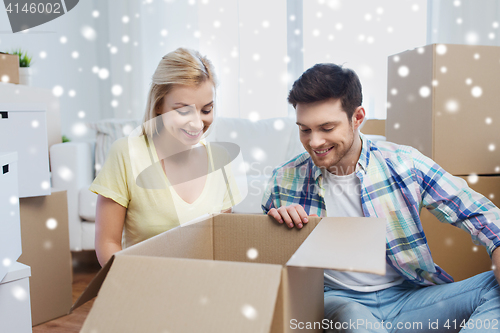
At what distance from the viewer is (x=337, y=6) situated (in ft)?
8.61

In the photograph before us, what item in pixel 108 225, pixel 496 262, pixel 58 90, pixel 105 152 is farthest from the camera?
pixel 58 90

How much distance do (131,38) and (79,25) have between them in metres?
0.34

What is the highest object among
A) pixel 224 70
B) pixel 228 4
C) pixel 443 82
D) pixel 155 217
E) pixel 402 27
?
pixel 228 4

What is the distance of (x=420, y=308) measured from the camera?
2.71 ft

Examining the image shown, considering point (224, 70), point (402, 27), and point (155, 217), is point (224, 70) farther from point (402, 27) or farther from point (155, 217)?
point (155, 217)

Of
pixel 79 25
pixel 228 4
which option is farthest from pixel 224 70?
pixel 79 25

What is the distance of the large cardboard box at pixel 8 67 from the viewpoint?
1.64 meters

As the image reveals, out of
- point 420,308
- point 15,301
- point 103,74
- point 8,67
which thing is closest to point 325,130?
point 420,308

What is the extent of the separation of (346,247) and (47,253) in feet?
4.29

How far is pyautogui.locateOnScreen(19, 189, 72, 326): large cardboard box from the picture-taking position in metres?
1.42

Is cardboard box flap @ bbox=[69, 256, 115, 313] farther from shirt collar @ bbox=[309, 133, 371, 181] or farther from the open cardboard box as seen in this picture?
shirt collar @ bbox=[309, 133, 371, 181]

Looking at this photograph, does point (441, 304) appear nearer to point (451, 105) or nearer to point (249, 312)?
point (249, 312)

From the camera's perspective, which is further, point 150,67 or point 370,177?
point 150,67

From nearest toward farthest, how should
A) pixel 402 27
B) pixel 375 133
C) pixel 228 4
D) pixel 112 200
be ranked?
pixel 112 200 < pixel 375 133 < pixel 402 27 < pixel 228 4
